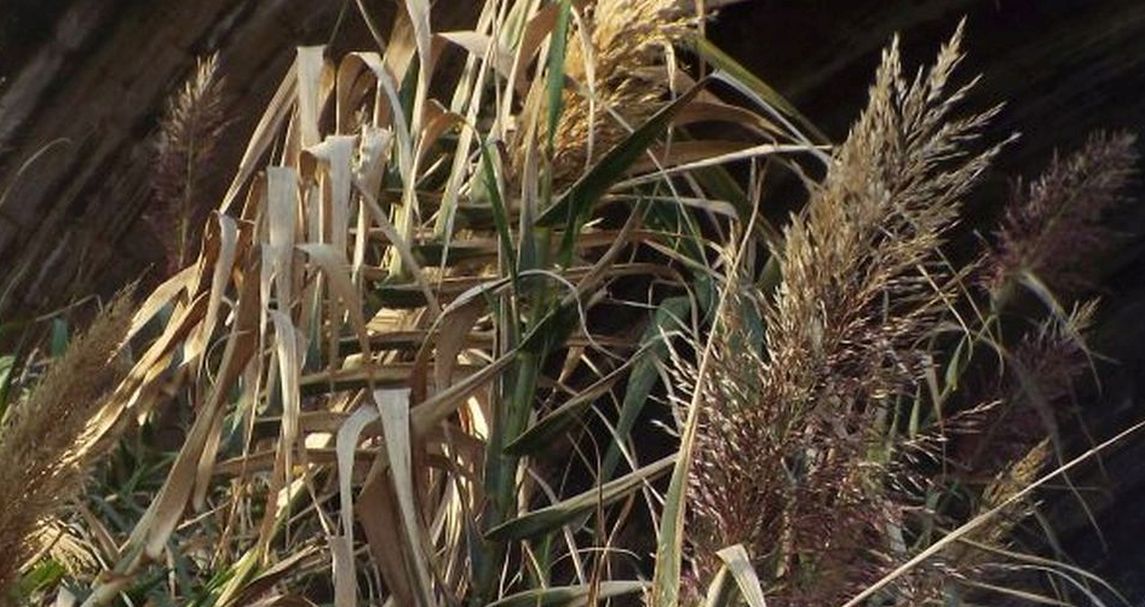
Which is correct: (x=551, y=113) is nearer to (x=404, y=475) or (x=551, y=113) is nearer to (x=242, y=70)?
(x=404, y=475)

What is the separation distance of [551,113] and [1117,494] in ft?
10.2

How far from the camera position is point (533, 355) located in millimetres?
1523

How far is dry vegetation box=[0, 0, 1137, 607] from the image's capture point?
1083 millimetres

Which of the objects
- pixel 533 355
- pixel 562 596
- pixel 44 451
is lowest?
pixel 562 596

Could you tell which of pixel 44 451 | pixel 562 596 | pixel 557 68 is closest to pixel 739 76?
pixel 557 68

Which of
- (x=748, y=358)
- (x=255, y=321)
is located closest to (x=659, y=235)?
(x=255, y=321)

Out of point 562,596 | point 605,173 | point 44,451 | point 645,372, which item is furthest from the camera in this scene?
point 645,372

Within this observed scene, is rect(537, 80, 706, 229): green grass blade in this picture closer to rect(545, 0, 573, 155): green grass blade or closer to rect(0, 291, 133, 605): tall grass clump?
rect(545, 0, 573, 155): green grass blade

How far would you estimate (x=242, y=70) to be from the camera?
281cm

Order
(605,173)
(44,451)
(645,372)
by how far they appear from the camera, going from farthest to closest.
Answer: (645,372) → (605,173) → (44,451)

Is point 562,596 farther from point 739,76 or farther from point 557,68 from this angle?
point 739,76

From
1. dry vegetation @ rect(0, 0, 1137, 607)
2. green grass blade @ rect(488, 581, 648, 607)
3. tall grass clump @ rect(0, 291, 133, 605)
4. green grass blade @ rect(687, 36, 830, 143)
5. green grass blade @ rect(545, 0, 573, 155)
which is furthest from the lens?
green grass blade @ rect(687, 36, 830, 143)

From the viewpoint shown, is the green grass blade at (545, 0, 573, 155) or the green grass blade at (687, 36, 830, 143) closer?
the green grass blade at (545, 0, 573, 155)

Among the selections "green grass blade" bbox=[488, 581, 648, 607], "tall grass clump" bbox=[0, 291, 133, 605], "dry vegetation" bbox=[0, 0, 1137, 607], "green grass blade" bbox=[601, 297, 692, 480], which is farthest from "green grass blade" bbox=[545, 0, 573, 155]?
"tall grass clump" bbox=[0, 291, 133, 605]
